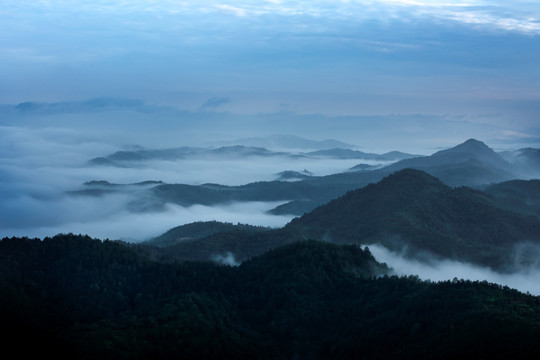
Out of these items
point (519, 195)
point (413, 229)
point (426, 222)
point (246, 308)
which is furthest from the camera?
point (519, 195)

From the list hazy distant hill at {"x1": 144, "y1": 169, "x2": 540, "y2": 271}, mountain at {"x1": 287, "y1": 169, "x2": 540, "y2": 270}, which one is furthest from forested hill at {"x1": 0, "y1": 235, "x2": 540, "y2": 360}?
mountain at {"x1": 287, "y1": 169, "x2": 540, "y2": 270}

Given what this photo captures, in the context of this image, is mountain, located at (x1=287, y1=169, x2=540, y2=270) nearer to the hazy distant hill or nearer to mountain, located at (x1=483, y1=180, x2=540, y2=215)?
the hazy distant hill

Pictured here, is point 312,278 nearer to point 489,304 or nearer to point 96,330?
point 489,304

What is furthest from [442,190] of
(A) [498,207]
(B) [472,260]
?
(B) [472,260]

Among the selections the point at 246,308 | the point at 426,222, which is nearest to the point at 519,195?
the point at 426,222

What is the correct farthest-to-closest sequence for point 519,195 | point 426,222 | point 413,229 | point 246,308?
point 519,195 < point 426,222 < point 413,229 < point 246,308

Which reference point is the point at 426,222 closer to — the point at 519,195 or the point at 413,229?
the point at 413,229

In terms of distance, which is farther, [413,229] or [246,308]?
[413,229]
